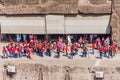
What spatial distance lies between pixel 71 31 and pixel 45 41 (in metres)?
1.97

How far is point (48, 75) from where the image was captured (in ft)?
90.5

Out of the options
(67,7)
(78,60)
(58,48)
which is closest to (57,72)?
(78,60)

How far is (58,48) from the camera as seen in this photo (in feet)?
94.1

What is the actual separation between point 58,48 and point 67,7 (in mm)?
2938

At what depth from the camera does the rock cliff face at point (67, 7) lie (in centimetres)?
2938

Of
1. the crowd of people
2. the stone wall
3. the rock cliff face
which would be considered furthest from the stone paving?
the rock cliff face

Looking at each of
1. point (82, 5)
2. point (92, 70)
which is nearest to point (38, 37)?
point (82, 5)

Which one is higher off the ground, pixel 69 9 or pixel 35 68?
pixel 69 9

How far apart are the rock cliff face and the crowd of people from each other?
4.14ft

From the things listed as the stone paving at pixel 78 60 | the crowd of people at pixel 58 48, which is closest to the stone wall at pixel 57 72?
the stone paving at pixel 78 60

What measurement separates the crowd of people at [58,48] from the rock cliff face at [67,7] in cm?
126

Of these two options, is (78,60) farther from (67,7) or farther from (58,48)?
(67,7)

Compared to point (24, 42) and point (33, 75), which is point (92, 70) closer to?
point (33, 75)

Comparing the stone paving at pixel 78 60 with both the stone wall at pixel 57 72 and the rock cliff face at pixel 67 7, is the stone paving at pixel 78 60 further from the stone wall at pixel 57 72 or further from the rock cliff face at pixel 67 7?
the rock cliff face at pixel 67 7
